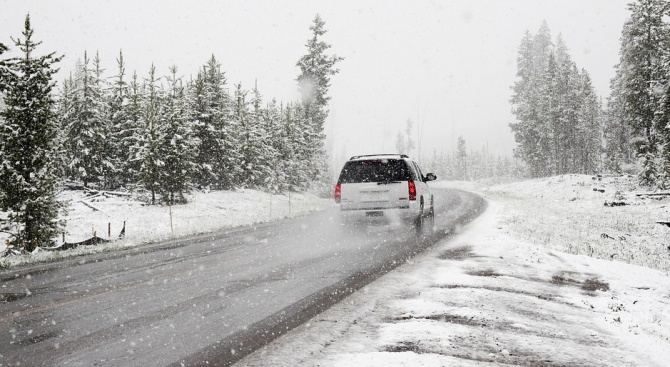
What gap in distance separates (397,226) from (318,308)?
A: 799 centimetres

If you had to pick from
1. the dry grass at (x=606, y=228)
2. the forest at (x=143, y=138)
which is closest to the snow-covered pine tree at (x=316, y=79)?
the forest at (x=143, y=138)

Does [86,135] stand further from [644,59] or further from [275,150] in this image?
[644,59]

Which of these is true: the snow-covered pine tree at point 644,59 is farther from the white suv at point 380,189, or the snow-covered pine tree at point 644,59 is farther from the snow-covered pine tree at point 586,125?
the white suv at point 380,189

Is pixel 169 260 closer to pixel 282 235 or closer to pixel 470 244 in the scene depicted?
pixel 282 235

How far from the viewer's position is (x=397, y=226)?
13258 millimetres

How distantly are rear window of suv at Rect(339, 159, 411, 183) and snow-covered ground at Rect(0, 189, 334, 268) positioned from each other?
5.89 meters

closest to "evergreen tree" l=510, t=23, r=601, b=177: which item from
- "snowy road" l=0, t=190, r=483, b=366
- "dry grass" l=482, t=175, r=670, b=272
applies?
"dry grass" l=482, t=175, r=670, b=272

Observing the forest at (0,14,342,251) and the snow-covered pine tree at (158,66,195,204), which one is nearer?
the forest at (0,14,342,251)

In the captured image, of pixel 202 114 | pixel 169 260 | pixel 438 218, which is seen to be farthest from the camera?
pixel 202 114

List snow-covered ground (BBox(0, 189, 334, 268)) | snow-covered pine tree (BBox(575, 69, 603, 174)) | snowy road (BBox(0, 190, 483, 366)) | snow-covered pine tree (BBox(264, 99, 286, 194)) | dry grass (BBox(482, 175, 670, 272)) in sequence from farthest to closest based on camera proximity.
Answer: snow-covered pine tree (BBox(575, 69, 603, 174)) → snow-covered pine tree (BBox(264, 99, 286, 194)) → snow-covered ground (BBox(0, 189, 334, 268)) → dry grass (BBox(482, 175, 670, 272)) → snowy road (BBox(0, 190, 483, 366))

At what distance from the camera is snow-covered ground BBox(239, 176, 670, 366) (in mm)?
3902

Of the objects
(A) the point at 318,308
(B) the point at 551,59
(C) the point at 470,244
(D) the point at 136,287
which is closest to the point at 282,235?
(C) the point at 470,244

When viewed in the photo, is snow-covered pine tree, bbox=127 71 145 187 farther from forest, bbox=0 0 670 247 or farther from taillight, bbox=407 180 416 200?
taillight, bbox=407 180 416 200

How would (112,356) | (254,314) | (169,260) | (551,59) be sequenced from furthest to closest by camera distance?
(551,59)
(169,260)
(254,314)
(112,356)
